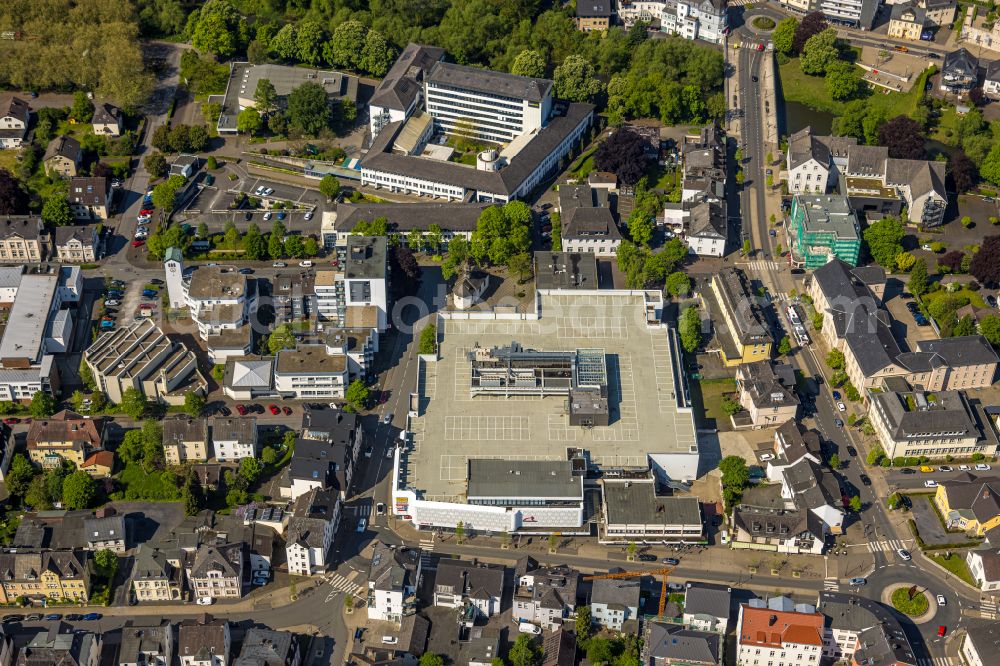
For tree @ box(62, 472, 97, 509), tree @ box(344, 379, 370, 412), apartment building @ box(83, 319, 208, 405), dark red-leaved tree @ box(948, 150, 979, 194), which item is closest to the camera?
tree @ box(62, 472, 97, 509)

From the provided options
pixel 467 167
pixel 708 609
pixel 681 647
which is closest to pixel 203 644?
pixel 681 647

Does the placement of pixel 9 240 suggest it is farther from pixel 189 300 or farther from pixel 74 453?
pixel 74 453

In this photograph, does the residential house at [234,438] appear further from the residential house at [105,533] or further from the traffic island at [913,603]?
the traffic island at [913,603]

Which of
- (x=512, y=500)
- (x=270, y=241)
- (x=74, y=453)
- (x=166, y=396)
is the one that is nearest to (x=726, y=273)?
(x=512, y=500)

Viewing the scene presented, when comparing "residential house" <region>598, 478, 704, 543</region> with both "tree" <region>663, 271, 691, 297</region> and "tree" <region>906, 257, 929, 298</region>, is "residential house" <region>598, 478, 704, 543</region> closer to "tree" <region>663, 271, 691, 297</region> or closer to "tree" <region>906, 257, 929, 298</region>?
"tree" <region>663, 271, 691, 297</region>

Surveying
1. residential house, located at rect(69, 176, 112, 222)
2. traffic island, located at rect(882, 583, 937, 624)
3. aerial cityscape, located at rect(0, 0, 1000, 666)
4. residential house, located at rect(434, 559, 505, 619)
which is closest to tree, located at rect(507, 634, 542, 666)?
aerial cityscape, located at rect(0, 0, 1000, 666)

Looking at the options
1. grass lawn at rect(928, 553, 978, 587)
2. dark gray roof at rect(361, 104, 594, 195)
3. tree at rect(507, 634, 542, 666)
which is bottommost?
grass lawn at rect(928, 553, 978, 587)
